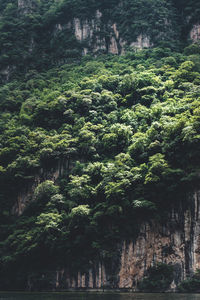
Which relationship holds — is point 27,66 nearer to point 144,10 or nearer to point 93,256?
point 144,10

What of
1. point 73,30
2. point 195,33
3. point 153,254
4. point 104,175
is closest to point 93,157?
point 104,175

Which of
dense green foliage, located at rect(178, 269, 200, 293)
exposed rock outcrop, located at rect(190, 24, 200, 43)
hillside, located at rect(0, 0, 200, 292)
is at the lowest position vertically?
dense green foliage, located at rect(178, 269, 200, 293)

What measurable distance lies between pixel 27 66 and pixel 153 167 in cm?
4400

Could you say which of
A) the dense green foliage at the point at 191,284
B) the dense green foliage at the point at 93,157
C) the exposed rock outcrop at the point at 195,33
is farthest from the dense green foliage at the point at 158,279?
the exposed rock outcrop at the point at 195,33

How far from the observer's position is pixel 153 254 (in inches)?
1229

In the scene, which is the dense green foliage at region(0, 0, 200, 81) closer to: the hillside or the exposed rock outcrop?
the exposed rock outcrop

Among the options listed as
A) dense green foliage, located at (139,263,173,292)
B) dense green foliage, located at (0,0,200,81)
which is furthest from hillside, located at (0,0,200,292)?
dense green foliage, located at (0,0,200,81)

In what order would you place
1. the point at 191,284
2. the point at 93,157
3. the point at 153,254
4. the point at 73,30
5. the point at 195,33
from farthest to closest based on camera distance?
the point at 73,30 → the point at 195,33 → the point at 93,157 → the point at 153,254 → the point at 191,284

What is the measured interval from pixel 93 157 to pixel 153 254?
13.4 meters

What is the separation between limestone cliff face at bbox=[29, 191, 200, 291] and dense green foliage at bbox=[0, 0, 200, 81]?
138 ft

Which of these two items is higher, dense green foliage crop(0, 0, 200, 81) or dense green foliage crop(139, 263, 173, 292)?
dense green foliage crop(0, 0, 200, 81)

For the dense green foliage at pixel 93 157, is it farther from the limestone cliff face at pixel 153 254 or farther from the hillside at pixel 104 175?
the limestone cliff face at pixel 153 254

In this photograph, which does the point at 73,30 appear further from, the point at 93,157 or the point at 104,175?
the point at 104,175

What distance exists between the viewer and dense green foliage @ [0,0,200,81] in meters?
69.2
